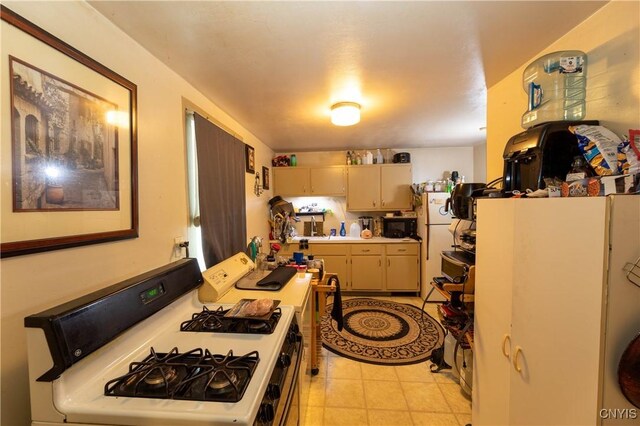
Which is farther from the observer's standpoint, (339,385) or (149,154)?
(339,385)

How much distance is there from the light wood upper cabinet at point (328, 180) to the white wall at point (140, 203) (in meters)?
2.26

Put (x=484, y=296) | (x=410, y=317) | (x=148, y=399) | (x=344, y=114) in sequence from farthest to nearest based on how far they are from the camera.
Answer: (x=410, y=317) < (x=344, y=114) < (x=484, y=296) < (x=148, y=399)

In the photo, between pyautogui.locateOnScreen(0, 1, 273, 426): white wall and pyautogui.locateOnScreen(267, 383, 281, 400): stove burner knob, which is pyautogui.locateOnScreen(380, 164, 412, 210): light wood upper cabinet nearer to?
pyautogui.locateOnScreen(0, 1, 273, 426): white wall

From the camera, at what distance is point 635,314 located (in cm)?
82

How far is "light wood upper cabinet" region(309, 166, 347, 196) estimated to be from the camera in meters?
4.09

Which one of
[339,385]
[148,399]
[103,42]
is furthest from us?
[339,385]

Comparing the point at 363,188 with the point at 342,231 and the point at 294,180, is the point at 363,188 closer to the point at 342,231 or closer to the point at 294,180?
the point at 342,231

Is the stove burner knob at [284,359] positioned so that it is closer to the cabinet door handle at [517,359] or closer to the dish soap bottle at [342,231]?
the cabinet door handle at [517,359]

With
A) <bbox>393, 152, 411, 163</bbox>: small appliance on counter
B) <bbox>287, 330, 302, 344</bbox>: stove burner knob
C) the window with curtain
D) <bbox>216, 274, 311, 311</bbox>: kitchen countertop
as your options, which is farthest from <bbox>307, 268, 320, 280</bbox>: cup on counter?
<bbox>393, 152, 411, 163</bbox>: small appliance on counter

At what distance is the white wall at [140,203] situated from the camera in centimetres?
80

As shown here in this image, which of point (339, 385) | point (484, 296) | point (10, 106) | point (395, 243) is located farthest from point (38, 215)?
point (395, 243)

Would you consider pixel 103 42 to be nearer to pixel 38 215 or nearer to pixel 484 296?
pixel 38 215

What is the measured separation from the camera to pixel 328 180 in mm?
4102

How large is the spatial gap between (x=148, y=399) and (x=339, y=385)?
1.71 meters
